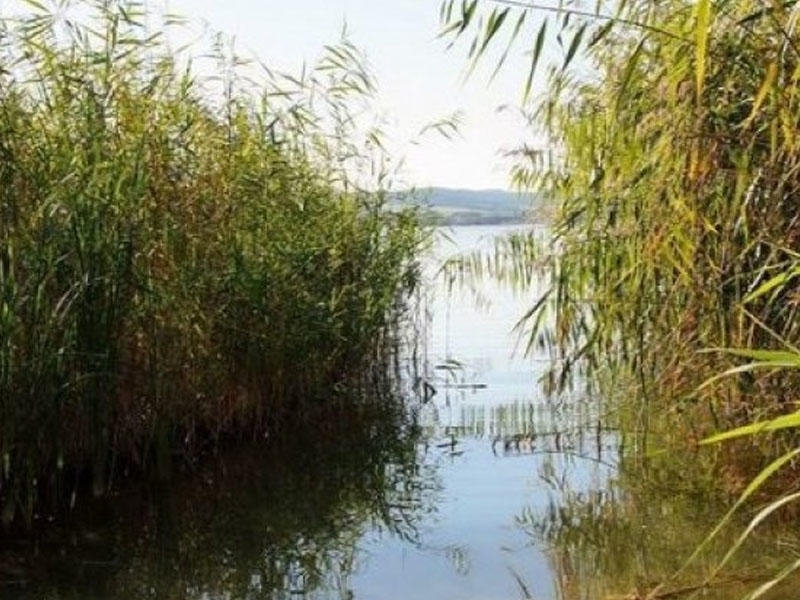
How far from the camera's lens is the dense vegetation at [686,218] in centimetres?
290

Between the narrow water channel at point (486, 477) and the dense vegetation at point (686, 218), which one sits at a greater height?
the dense vegetation at point (686, 218)

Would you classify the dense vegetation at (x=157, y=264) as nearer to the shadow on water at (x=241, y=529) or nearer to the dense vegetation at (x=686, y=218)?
the shadow on water at (x=241, y=529)

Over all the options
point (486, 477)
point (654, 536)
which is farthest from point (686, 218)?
point (486, 477)

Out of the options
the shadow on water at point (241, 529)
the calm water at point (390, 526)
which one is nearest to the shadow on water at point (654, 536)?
the calm water at point (390, 526)

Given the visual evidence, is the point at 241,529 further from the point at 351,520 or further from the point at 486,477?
the point at 486,477

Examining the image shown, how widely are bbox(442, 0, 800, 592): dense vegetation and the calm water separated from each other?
1.16 ft

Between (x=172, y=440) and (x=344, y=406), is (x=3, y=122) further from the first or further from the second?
(x=344, y=406)

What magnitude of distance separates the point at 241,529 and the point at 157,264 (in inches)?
37.7

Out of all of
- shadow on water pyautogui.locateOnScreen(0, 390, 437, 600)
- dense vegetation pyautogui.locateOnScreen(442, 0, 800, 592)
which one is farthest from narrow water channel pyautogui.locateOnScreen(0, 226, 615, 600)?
dense vegetation pyautogui.locateOnScreen(442, 0, 800, 592)

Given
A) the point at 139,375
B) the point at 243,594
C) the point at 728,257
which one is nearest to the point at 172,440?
the point at 139,375

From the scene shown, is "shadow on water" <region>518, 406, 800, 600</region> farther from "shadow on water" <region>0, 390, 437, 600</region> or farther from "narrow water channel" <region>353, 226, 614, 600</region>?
"shadow on water" <region>0, 390, 437, 600</region>

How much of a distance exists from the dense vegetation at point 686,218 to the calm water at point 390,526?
0.35m

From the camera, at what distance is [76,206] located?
341cm

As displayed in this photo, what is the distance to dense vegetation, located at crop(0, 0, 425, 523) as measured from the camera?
3.26 metres
